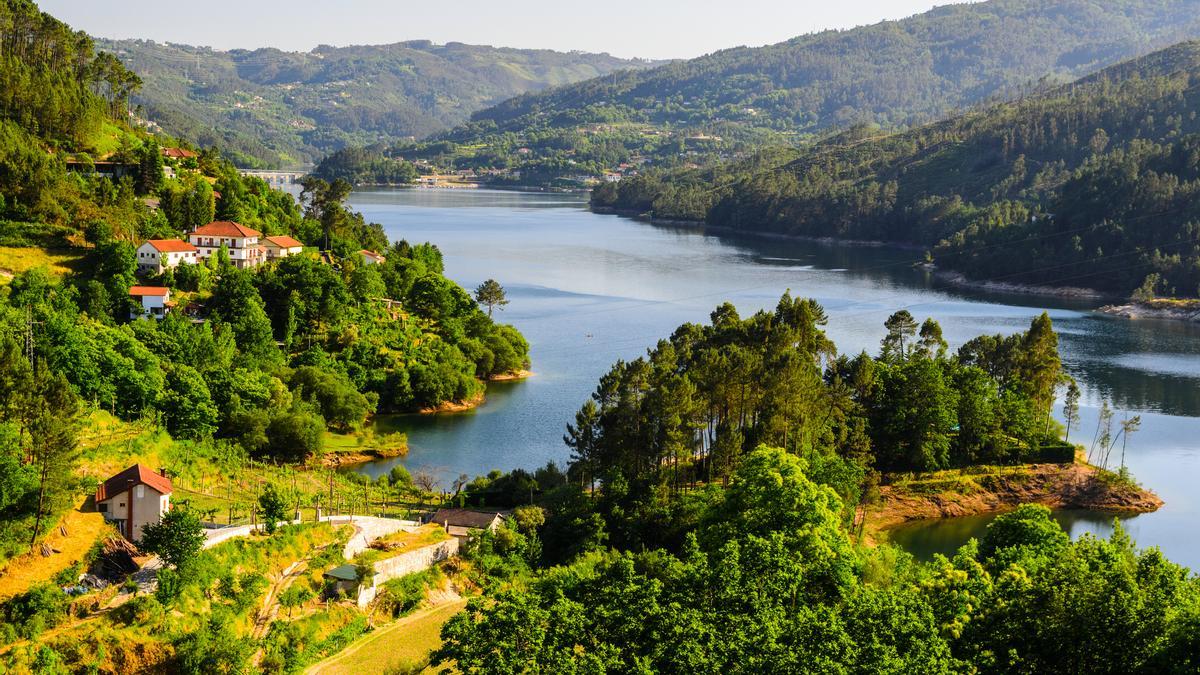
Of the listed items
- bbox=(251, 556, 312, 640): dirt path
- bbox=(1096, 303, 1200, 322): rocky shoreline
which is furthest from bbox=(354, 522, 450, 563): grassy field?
bbox=(1096, 303, 1200, 322): rocky shoreline

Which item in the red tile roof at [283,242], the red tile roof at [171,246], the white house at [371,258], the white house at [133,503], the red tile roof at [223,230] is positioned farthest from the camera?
the white house at [371,258]

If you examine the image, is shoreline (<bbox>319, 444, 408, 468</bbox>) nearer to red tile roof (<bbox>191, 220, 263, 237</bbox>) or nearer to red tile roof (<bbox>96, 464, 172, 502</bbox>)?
red tile roof (<bbox>96, 464, 172, 502</bbox>)

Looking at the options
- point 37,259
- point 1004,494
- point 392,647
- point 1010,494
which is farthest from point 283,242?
point 392,647

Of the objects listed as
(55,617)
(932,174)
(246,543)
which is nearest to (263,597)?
(246,543)

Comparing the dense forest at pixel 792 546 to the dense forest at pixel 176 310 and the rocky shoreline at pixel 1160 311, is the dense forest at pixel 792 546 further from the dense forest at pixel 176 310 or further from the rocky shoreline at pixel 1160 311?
the rocky shoreline at pixel 1160 311

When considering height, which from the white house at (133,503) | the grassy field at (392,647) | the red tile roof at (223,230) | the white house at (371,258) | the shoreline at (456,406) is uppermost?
the red tile roof at (223,230)

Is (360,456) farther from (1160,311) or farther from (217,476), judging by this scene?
(1160,311)

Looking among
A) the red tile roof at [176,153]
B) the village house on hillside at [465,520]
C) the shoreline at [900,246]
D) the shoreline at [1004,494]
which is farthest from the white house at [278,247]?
the shoreline at [900,246]
